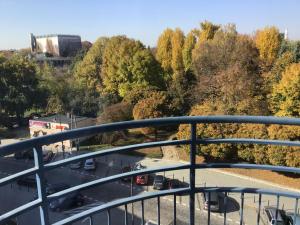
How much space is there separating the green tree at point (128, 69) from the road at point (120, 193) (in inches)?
319

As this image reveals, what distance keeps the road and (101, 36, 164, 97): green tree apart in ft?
26.6

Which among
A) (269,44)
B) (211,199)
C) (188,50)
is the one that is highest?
(269,44)

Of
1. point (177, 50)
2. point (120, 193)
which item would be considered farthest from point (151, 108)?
point (177, 50)

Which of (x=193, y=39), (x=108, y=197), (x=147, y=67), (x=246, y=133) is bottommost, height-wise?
(x=108, y=197)

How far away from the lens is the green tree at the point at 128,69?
2397 cm

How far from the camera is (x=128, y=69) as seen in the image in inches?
971

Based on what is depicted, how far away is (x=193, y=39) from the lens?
28.9m

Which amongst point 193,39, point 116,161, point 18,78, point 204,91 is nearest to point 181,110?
point 204,91

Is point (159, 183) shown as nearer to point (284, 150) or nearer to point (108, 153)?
point (284, 150)

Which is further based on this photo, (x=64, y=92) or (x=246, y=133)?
(x=64, y=92)

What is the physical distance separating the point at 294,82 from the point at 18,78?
21.1 meters

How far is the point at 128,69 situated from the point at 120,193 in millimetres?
14155

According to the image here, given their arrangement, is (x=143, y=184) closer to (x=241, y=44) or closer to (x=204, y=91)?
(x=204, y=91)

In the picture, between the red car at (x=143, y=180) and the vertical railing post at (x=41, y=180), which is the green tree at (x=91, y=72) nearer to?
the red car at (x=143, y=180)
